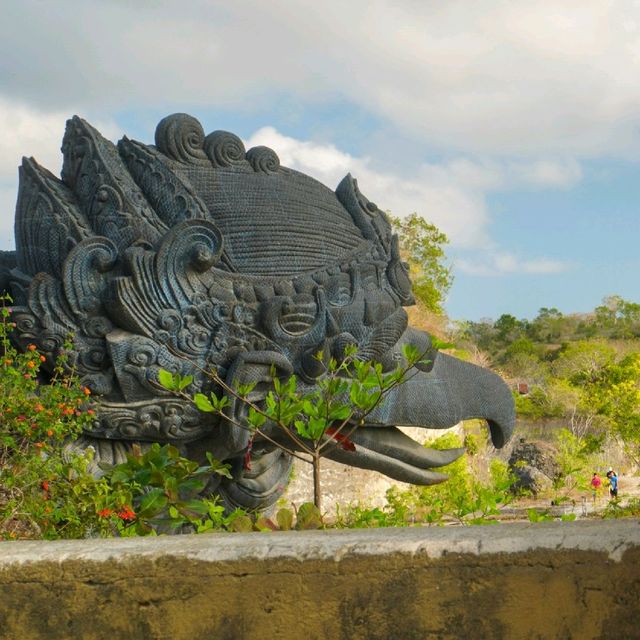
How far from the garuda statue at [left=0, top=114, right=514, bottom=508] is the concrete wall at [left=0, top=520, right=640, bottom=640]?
6.57 ft

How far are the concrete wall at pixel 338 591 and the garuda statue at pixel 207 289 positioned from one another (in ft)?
6.57

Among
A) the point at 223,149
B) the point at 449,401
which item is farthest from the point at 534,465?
the point at 223,149

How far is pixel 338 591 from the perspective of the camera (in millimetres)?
2221

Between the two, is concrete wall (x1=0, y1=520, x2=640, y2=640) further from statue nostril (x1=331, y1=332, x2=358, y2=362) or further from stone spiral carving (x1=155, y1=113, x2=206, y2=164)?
stone spiral carving (x1=155, y1=113, x2=206, y2=164)

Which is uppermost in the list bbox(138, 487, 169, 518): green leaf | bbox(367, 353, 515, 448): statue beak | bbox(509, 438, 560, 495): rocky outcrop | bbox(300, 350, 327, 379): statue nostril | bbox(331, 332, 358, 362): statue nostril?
bbox(331, 332, 358, 362): statue nostril

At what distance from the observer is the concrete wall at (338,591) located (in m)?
2.22

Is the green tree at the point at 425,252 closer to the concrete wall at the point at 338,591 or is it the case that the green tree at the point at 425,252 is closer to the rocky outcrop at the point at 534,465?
the rocky outcrop at the point at 534,465

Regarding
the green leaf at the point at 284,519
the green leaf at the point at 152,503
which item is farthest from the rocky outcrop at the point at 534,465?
the green leaf at the point at 152,503

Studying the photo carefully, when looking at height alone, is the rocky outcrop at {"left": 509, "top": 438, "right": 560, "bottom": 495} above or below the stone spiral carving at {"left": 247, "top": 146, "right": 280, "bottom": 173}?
below

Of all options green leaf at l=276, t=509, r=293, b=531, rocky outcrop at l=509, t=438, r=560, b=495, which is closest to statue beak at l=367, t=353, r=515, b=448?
green leaf at l=276, t=509, r=293, b=531

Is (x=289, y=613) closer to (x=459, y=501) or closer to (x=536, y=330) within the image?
(x=459, y=501)

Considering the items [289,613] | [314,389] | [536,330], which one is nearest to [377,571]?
[289,613]

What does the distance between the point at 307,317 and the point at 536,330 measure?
57821mm

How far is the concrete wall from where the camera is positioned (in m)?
2.22
